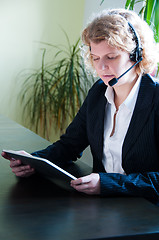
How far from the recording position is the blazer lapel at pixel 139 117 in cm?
150

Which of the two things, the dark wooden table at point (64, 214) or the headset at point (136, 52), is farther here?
the headset at point (136, 52)

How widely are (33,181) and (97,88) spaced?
0.65 m

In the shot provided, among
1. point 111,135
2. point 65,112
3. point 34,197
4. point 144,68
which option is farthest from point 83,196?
point 65,112

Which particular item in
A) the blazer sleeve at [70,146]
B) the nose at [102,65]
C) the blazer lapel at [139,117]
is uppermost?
the nose at [102,65]

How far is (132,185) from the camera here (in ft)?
4.22

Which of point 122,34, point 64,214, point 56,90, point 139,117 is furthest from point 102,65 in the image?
point 56,90

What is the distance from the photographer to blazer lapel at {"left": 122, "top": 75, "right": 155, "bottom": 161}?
1.50 m

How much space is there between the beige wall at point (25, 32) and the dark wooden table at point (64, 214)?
2.64 meters

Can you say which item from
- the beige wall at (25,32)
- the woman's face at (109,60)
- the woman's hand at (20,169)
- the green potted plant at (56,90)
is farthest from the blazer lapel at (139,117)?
the beige wall at (25,32)

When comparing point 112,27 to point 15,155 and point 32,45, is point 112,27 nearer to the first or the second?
point 15,155

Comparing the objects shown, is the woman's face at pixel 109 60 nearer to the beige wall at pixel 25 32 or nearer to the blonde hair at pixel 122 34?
the blonde hair at pixel 122 34

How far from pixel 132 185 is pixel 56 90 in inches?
107

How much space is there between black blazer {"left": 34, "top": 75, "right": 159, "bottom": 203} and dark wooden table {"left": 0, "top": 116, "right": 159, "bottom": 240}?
111 millimetres

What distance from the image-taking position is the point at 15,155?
136 centimetres
